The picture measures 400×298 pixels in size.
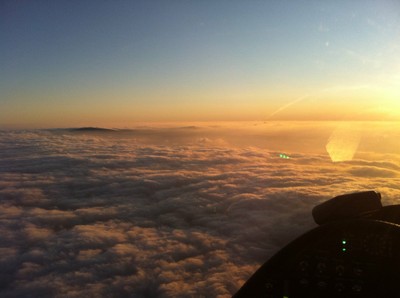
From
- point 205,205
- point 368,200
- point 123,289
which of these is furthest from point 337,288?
point 205,205

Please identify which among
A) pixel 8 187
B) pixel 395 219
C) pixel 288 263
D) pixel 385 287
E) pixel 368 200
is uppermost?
pixel 368 200

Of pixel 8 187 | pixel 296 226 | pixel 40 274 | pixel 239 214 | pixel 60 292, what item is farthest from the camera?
pixel 8 187

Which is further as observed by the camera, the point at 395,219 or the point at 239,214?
the point at 239,214

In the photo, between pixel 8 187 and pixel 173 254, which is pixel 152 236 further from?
pixel 8 187

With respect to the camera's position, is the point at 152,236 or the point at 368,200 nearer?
the point at 368,200

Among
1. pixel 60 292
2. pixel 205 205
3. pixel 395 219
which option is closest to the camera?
pixel 395 219

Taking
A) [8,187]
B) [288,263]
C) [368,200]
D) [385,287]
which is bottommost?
[8,187]

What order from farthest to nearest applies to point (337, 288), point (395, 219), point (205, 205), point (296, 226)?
point (205, 205) → point (296, 226) → point (395, 219) → point (337, 288)

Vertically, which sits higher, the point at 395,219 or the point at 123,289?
the point at 395,219

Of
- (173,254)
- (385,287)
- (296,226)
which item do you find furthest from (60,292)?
(296,226)

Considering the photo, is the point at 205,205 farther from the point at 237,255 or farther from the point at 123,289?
the point at 123,289
